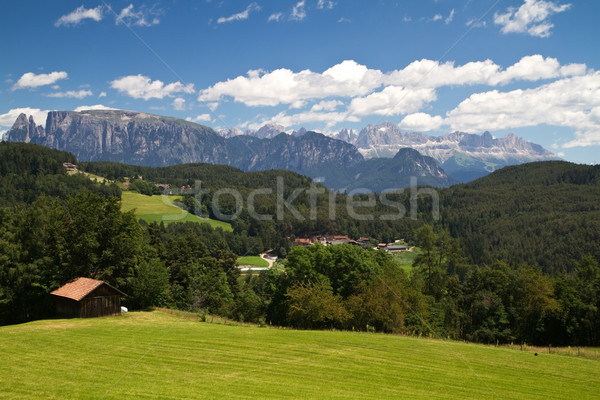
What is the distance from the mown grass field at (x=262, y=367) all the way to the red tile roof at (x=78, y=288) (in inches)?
178

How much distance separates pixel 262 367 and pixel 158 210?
150 metres

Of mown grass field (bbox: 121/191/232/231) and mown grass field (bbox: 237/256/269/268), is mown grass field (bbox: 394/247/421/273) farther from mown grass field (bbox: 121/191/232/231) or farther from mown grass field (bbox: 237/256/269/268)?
mown grass field (bbox: 121/191/232/231)

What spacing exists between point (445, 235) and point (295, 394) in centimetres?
4430

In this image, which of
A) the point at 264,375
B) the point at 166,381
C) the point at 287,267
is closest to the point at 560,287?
the point at 287,267

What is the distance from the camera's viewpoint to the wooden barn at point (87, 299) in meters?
32.4

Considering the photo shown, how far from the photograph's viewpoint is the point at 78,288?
3338 centimetres

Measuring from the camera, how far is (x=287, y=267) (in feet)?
148

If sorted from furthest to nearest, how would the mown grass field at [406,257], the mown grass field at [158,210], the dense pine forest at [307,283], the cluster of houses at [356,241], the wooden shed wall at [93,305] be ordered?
the cluster of houses at [356,241] < the mown grass field at [158,210] < the mown grass field at [406,257] < the dense pine forest at [307,283] < the wooden shed wall at [93,305]

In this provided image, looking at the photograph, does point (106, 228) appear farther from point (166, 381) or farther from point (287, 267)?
point (166, 381)

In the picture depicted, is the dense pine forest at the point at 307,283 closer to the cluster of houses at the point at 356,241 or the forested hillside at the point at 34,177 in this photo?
the cluster of houses at the point at 356,241

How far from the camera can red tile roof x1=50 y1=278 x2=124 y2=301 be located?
106 feet

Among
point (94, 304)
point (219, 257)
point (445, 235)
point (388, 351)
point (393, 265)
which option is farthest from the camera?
point (219, 257)

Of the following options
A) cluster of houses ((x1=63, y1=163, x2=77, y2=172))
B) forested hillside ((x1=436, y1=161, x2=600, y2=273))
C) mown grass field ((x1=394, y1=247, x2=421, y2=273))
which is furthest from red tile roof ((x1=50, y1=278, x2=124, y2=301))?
cluster of houses ((x1=63, y1=163, x2=77, y2=172))

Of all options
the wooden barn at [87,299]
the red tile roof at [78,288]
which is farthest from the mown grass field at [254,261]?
the wooden barn at [87,299]
